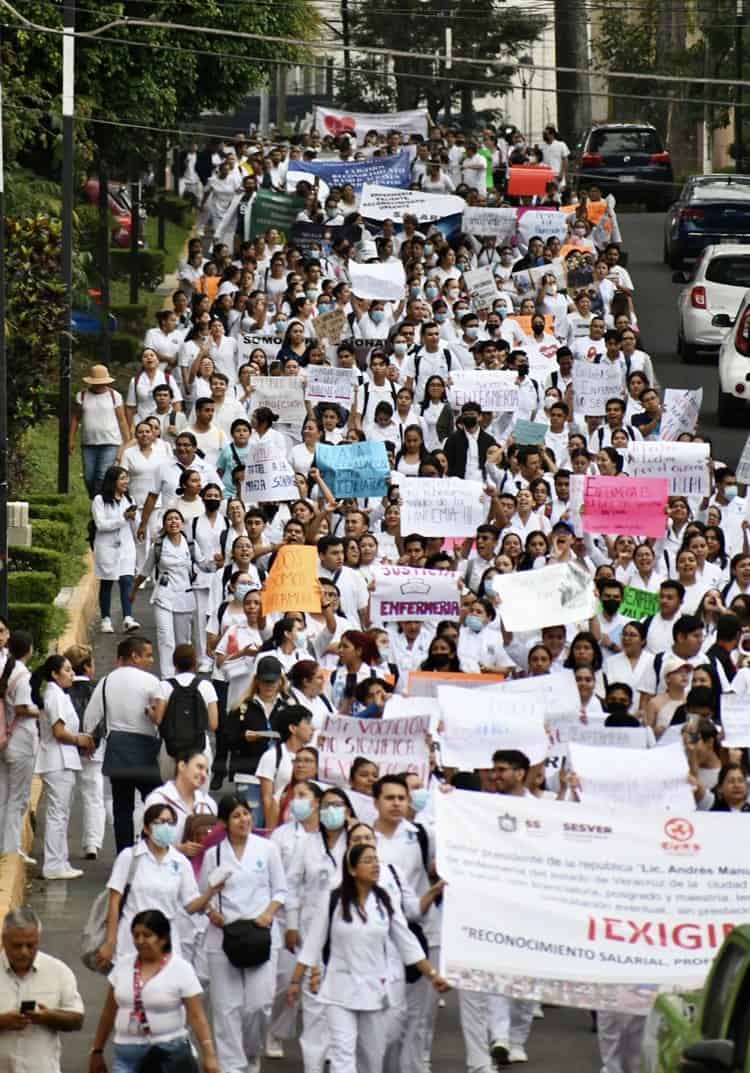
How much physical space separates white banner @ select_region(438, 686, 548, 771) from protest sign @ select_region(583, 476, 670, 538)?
16.6 feet

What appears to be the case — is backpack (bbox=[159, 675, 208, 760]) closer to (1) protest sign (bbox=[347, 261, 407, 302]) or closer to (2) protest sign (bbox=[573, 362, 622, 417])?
(2) protest sign (bbox=[573, 362, 622, 417])

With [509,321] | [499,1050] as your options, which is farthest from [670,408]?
[499,1050]

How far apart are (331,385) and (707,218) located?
17158mm

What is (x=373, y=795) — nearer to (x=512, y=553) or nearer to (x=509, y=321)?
(x=512, y=553)

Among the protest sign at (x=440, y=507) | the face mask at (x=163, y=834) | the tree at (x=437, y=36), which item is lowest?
the face mask at (x=163, y=834)

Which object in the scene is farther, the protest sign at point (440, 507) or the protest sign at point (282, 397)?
the protest sign at point (282, 397)

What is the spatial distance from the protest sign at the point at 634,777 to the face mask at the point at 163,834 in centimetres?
197

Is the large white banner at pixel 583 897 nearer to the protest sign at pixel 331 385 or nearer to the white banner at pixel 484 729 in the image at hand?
the white banner at pixel 484 729

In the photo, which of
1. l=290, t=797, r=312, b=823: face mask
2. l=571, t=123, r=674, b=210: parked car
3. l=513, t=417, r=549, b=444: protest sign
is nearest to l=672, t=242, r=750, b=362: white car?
l=513, t=417, r=549, b=444: protest sign

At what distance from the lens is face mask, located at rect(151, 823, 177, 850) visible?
12.2 meters

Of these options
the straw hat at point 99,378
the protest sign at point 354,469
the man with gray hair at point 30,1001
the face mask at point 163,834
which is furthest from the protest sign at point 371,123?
the man with gray hair at point 30,1001

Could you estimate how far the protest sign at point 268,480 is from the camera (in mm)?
20219

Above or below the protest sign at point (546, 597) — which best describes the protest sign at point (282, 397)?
above

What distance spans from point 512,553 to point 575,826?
6.40 meters
